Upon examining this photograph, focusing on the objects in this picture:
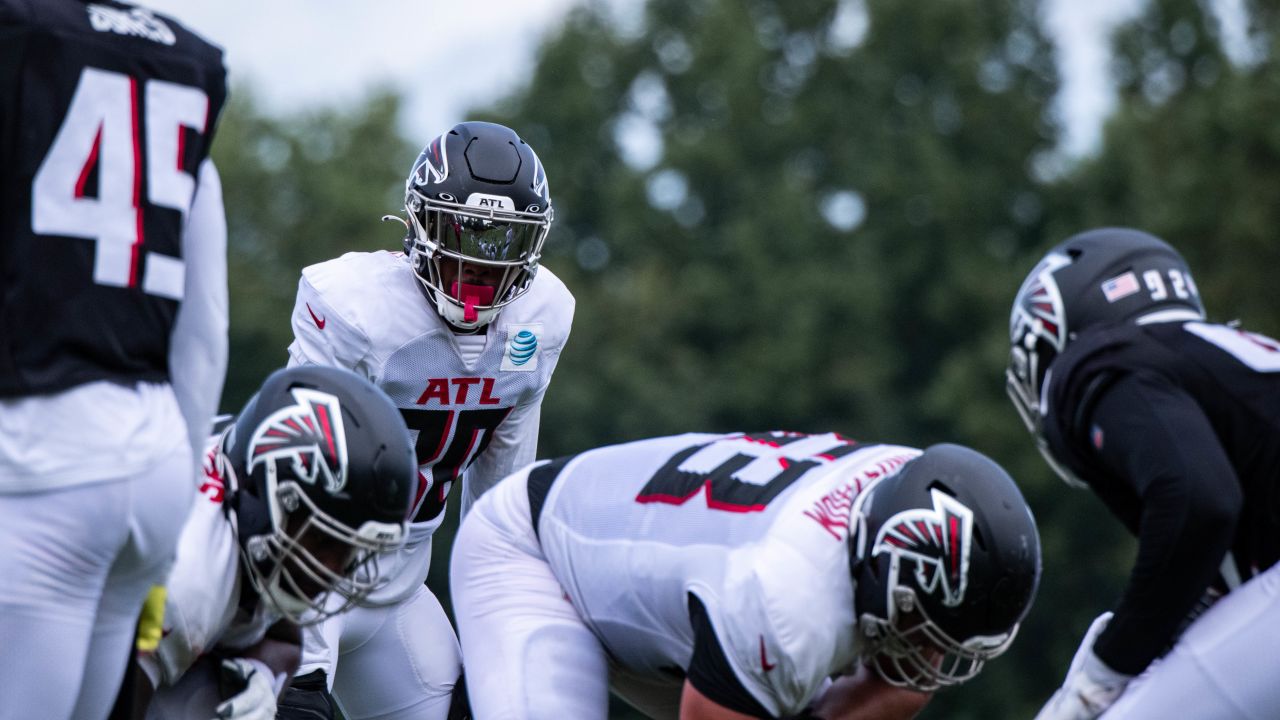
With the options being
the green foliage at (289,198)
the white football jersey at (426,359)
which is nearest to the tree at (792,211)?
the green foliage at (289,198)

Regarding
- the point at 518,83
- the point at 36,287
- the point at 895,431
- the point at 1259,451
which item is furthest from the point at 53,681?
the point at 518,83

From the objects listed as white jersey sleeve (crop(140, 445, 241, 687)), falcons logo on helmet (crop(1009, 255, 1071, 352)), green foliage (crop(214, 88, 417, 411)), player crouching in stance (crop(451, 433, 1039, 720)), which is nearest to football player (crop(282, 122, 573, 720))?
player crouching in stance (crop(451, 433, 1039, 720))

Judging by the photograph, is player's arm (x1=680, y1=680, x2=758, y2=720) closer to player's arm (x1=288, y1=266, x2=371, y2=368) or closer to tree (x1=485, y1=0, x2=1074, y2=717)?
player's arm (x1=288, y1=266, x2=371, y2=368)

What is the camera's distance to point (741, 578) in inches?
164

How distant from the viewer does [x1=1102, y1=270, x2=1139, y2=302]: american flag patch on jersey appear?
16.1ft

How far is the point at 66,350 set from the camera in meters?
3.60

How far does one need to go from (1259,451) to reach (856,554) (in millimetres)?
1182

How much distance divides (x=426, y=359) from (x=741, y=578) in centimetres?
176

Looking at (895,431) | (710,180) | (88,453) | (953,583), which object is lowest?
(895,431)

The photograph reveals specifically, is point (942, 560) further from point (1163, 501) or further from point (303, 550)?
point (303, 550)

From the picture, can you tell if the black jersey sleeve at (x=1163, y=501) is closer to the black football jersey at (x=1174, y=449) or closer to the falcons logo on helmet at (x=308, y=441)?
the black football jersey at (x=1174, y=449)

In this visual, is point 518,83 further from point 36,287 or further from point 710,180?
point 36,287

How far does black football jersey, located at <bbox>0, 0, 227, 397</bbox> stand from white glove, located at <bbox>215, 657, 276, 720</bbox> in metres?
0.92

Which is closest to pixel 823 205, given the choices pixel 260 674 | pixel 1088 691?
pixel 1088 691
